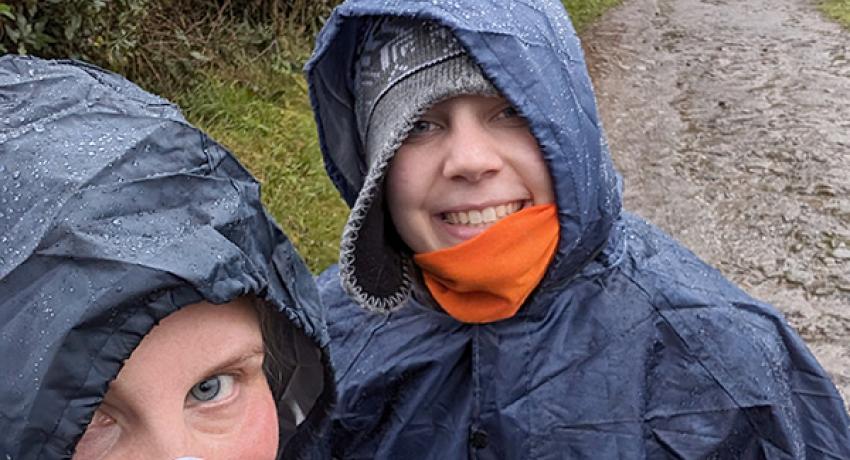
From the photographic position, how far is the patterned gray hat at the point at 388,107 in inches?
76.3

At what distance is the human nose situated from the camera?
1916 millimetres

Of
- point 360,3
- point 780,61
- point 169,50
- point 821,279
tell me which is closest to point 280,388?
point 360,3

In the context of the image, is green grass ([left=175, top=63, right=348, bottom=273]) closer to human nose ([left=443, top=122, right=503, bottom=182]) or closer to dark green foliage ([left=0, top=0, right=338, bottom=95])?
dark green foliage ([left=0, top=0, right=338, bottom=95])

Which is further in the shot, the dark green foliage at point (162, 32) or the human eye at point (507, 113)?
the dark green foliage at point (162, 32)

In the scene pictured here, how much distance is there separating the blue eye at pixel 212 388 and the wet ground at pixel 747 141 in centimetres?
319

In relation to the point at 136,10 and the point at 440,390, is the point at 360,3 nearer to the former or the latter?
the point at 440,390

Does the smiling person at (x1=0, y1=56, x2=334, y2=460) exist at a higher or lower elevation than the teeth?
higher

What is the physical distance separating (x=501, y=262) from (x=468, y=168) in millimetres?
223

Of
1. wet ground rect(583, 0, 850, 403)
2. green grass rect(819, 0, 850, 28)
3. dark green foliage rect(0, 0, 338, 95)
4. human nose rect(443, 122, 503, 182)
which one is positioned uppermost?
human nose rect(443, 122, 503, 182)

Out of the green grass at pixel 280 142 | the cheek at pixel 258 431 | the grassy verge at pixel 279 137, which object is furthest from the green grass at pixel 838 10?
the cheek at pixel 258 431

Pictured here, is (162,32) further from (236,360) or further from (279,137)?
(236,360)

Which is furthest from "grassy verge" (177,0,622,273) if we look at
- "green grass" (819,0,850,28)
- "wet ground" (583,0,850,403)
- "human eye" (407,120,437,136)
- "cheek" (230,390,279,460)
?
"green grass" (819,0,850,28)

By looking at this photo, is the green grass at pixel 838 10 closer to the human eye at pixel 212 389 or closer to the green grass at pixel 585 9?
the green grass at pixel 585 9

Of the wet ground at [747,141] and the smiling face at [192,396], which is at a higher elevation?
the smiling face at [192,396]
